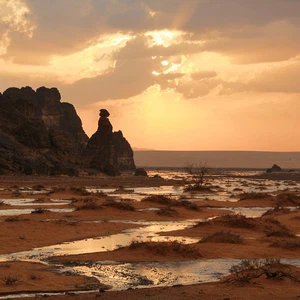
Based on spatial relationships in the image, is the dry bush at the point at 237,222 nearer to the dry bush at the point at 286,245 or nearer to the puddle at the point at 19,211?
the dry bush at the point at 286,245

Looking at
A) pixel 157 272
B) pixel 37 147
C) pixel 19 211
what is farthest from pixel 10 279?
pixel 37 147

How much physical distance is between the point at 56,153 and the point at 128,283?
95.8m

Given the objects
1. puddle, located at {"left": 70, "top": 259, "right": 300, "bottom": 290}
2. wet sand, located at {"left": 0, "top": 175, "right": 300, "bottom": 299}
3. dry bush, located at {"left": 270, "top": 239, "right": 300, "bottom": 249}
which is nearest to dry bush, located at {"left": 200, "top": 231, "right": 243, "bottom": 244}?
wet sand, located at {"left": 0, "top": 175, "right": 300, "bottom": 299}

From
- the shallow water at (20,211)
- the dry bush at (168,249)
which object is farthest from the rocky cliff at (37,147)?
the dry bush at (168,249)

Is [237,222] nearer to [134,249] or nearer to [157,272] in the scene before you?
[134,249]

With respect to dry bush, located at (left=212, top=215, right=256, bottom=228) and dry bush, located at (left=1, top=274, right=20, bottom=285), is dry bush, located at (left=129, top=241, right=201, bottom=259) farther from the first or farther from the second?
dry bush, located at (left=212, top=215, right=256, bottom=228)

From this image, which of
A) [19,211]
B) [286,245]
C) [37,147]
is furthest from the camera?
[37,147]

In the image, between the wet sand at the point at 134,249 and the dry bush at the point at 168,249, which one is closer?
the wet sand at the point at 134,249

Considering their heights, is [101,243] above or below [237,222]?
below

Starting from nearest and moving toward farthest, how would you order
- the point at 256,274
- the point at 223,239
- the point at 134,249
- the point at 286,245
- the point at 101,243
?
the point at 256,274
the point at 134,249
the point at 286,245
the point at 223,239
the point at 101,243

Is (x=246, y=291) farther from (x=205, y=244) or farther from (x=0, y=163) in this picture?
(x=0, y=163)

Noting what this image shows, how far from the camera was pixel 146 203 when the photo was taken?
43.4m

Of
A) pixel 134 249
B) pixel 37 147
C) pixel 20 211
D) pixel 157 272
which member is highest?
pixel 37 147

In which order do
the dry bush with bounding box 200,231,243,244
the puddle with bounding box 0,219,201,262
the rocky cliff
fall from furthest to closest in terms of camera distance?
the rocky cliff → the dry bush with bounding box 200,231,243,244 → the puddle with bounding box 0,219,201,262
